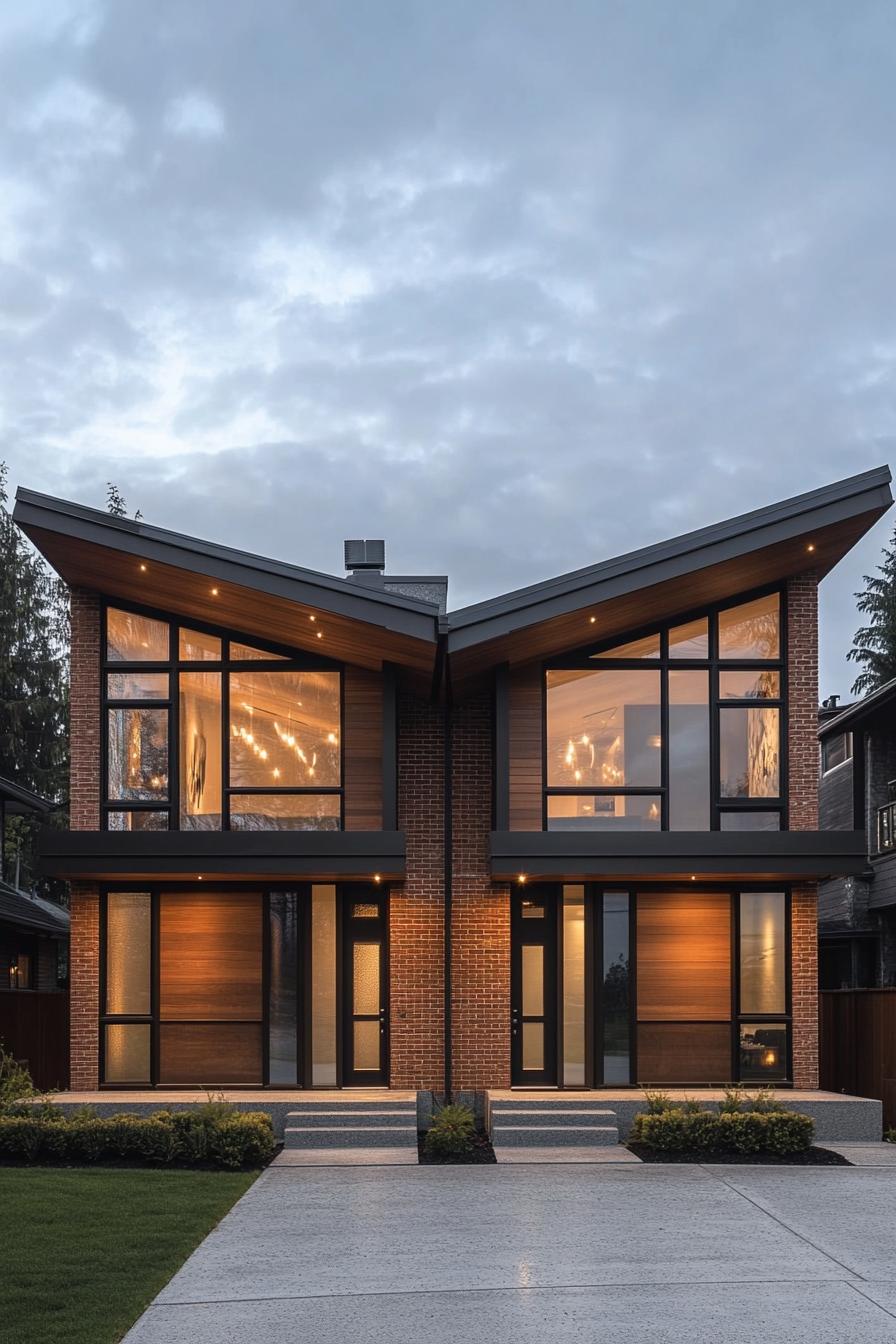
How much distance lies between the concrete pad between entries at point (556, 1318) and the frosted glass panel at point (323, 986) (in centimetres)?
856

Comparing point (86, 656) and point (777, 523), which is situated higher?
point (777, 523)

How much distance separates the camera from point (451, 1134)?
1412 cm

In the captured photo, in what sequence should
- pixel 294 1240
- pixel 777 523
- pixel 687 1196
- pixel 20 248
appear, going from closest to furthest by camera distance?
pixel 294 1240
pixel 687 1196
pixel 777 523
pixel 20 248

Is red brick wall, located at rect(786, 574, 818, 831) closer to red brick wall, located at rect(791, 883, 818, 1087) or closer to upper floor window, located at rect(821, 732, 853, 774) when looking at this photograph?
red brick wall, located at rect(791, 883, 818, 1087)

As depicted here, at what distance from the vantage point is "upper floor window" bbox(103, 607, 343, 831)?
55.3 feet

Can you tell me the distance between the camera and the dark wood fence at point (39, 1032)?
1762cm

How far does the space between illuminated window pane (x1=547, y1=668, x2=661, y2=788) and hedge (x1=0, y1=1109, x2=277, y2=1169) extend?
18.0 ft

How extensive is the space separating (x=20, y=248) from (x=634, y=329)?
34.9 m

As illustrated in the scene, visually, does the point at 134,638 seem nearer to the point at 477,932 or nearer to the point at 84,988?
the point at 84,988

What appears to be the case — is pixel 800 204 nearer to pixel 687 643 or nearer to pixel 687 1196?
pixel 687 643

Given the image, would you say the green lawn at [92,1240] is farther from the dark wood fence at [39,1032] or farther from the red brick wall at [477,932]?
the dark wood fence at [39,1032]

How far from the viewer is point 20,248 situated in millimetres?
75625

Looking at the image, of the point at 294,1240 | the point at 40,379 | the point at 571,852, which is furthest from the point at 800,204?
the point at 40,379

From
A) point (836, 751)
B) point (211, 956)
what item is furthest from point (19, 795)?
point (836, 751)
